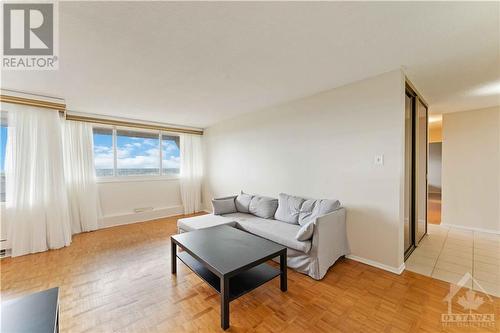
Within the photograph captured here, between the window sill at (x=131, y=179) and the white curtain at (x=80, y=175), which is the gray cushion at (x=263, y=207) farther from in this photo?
the white curtain at (x=80, y=175)

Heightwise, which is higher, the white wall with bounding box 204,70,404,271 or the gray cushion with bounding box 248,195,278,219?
the white wall with bounding box 204,70,404,271

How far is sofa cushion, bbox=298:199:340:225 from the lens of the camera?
2734mm

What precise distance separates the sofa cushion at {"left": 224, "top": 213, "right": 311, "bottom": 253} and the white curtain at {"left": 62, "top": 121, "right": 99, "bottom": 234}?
9.76ft

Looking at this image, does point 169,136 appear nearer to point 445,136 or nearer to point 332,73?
point 332,73

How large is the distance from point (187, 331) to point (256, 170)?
9.85ft

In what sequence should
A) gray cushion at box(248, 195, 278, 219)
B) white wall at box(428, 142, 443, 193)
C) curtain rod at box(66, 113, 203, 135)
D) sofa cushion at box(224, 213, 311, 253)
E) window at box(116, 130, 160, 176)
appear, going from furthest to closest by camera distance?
white wall at box(428, 142, 443, 193)
window at box(116, 130, 160, 176)
curtain rod at box(66, 113, 203, 135)
gray cushion at box(248, 195, 278, 219)
sofa cushion at box(224, 213, 311, 253)

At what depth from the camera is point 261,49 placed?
77.1 inches

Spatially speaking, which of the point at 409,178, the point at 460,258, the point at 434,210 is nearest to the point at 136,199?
the point at 409,178

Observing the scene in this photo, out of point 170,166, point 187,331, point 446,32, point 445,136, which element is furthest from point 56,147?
point 445,136

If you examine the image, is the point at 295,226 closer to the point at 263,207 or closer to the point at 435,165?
the point at 263,207

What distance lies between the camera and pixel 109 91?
9.80 feet

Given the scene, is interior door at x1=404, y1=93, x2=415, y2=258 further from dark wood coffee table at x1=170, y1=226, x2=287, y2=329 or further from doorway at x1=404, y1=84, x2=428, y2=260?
dark wood coffee table at x1=170, y1=226, x2=287, y2=329

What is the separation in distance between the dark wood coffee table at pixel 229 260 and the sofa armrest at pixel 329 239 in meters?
0.46

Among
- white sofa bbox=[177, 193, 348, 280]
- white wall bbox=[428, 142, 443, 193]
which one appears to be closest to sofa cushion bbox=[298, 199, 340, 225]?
white sofa bbox=[177, 193, 348, 280]
